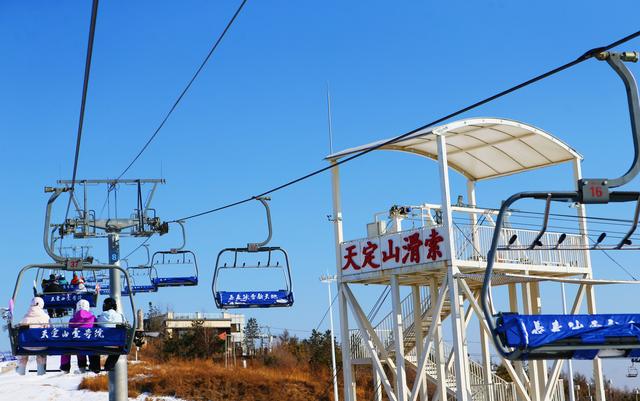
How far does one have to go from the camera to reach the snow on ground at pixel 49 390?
152ft

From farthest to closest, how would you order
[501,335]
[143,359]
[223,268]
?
1. [143,359]
2. [223,268]
3. [501,335]

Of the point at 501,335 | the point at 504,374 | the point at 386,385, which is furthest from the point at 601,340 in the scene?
the point at 504,374

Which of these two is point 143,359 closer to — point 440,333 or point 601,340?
point 440,333

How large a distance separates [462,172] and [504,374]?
2648 centimetres

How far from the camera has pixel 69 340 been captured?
60.3 feet

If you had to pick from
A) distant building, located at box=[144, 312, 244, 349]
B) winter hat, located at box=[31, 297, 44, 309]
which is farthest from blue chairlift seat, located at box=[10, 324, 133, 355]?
distant building, located at box=[144, 312, 244, 349]

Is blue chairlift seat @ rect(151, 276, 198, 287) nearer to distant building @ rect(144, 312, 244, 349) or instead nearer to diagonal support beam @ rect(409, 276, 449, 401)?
diagonal support beam @ rect(409, 276, 449, 401)

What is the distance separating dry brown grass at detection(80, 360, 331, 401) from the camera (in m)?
47.1

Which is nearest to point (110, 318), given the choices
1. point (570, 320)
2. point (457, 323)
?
point (570, 320)

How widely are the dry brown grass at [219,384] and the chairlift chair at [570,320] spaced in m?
26.9

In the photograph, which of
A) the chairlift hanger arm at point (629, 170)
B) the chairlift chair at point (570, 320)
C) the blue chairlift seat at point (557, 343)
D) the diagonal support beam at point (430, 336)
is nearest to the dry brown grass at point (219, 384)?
the diagonal support beam at point (430, 336)

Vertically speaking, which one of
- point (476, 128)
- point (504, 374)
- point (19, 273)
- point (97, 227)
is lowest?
point (504, 374)

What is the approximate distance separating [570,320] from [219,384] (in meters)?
28.6

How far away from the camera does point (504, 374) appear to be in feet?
191
